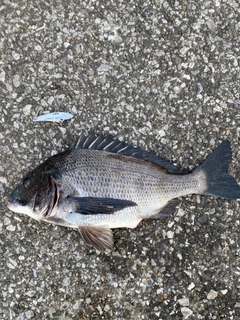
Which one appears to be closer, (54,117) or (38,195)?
(38,195)

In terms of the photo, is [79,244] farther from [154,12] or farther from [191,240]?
[154,12]

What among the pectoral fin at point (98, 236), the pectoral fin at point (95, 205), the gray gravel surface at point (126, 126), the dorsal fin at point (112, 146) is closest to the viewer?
the pectoral fin at point (95, 205)

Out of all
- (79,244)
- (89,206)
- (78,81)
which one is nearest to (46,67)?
(78,81)

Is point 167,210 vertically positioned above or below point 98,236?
→ above

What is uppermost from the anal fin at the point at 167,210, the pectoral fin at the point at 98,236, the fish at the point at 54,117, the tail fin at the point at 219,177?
the fish at the point at 54,117

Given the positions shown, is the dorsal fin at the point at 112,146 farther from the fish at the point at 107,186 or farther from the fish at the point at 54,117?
the fish at the point at 54,117

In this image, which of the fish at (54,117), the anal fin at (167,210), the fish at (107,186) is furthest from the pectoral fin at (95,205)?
the fish at (54,117)

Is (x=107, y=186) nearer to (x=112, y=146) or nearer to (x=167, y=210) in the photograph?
(x=112, y=146)

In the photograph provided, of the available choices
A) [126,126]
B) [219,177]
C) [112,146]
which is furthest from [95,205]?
[219,177]

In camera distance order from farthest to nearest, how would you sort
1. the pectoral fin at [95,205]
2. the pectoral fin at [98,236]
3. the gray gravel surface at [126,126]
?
the gray gravel surface at [126,126] < the pectoral fin at [98,236] < the pectoral fin at [95,205]
